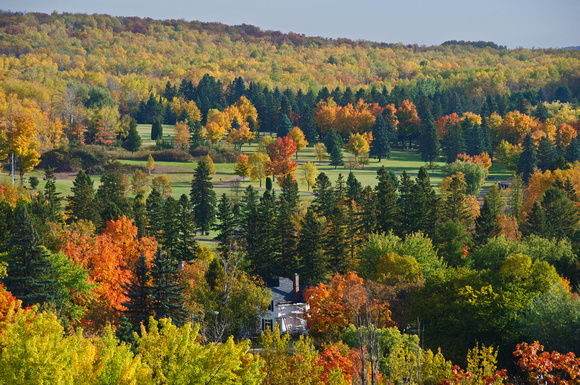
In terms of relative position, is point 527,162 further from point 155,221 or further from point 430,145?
point 155,221

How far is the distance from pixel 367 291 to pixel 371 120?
115488 millimetres

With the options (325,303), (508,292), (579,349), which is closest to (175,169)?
(325,303)

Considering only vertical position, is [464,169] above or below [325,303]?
above

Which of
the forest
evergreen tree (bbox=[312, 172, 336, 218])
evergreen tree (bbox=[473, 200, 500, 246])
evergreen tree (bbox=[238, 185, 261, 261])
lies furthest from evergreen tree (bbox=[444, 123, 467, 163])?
evergreen tree (bbox=[238, 185, 261, 261])

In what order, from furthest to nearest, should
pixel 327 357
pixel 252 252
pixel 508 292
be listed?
1. pixel 252 252
2. pixel 508 292
3. pixel 327 357

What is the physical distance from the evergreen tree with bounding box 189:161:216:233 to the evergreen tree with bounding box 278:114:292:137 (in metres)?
67.5

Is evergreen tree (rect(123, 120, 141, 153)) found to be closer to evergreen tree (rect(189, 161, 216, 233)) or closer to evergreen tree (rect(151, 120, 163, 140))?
evergreen tree (rect(151, 120, 163, 140))

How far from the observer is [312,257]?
2574 inches

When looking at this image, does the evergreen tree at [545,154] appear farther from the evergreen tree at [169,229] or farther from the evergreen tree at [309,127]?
the evergreen tree at [169,229]

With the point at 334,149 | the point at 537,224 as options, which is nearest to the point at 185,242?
the point at 537,224

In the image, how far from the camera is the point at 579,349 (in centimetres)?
3694

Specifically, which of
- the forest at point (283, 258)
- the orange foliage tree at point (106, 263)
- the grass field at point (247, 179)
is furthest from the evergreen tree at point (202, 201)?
the orange foliage tree at point (106, 263)

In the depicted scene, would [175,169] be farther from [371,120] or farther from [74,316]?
[74,316]

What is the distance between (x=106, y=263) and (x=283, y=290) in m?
15.0
